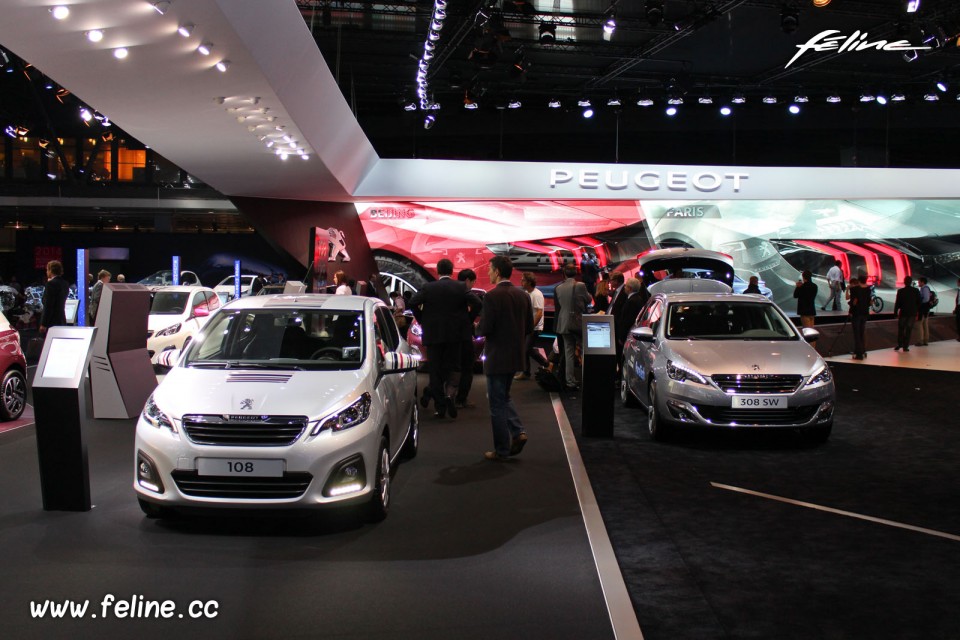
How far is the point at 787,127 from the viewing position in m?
25.3

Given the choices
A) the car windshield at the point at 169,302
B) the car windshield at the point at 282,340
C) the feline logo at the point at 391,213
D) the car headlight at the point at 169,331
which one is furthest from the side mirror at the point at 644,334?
the feline logo at the point at 391,213

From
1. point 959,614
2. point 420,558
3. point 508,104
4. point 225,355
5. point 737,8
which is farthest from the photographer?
point 508,104

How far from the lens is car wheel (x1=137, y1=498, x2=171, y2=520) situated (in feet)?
16.5

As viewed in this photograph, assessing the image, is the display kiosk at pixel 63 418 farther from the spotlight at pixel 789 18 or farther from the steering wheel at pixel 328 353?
the spotlight at pixel 789 18

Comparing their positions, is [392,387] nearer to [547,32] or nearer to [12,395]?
[12,395]

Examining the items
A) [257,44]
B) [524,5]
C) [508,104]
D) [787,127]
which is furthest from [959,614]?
[787,127]

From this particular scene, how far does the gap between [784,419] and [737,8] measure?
1085cm

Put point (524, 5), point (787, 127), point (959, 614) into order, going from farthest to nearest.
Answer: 1. point (787, 127)
2. point (524, 5)
3. point (959, 614)

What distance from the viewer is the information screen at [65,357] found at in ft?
17.6

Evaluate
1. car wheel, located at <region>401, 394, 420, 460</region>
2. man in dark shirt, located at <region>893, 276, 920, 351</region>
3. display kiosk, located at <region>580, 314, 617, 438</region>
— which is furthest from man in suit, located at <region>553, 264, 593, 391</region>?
man in dark shirt, located at <region>893, 276, 920, 351</region>

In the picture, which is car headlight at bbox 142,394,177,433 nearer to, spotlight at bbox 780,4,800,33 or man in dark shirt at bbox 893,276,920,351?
spotlight at bbox 780,4,800,33

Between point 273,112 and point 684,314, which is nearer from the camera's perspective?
point 684,314

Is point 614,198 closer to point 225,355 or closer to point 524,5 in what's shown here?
point 524,5

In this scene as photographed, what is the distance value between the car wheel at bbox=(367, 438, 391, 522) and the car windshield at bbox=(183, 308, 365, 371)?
63 centimetres
